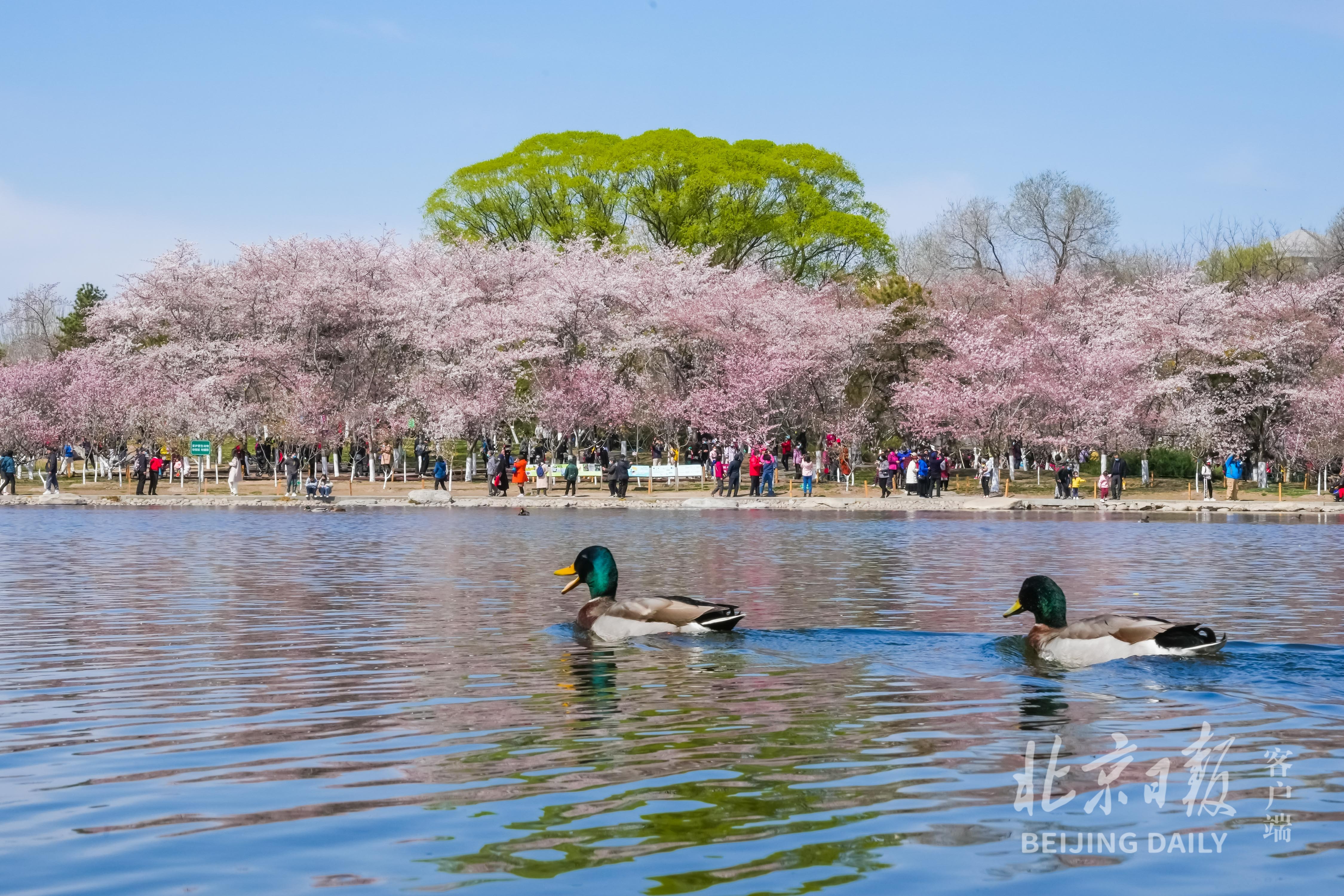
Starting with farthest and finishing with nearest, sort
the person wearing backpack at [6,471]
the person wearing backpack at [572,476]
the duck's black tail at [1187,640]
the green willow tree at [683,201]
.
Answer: the green willow tree at [683,201], the person wearing backpack at [6,471], the person wearing backpack at [572,476], the duck's black tail at [1187,640]

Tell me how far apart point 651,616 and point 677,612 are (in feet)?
0.80

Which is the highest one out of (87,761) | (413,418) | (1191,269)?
(1191,269)

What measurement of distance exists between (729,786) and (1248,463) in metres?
58.6

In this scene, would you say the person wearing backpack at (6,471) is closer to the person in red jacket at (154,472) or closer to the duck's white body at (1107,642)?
the person in red jacket at (154,472)

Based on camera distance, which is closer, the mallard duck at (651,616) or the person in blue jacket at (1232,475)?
the mallard duck at (651,616)

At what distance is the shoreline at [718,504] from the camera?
43250mm

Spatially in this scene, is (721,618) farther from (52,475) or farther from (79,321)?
(79,321)

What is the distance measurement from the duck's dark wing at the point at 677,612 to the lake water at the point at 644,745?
0.24 m

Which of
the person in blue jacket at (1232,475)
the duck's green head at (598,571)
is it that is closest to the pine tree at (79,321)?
the person in blue jacket at (1232,475)

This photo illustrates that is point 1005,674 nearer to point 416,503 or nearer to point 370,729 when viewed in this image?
point 370,729

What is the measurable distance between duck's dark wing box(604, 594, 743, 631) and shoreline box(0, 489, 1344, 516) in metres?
28.2

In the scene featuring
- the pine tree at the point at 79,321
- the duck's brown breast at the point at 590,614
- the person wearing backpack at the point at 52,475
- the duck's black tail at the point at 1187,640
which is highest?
the pine tree at the point at 79,321

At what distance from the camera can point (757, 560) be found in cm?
2308

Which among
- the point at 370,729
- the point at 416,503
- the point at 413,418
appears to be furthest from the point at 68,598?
the point at 413,418
